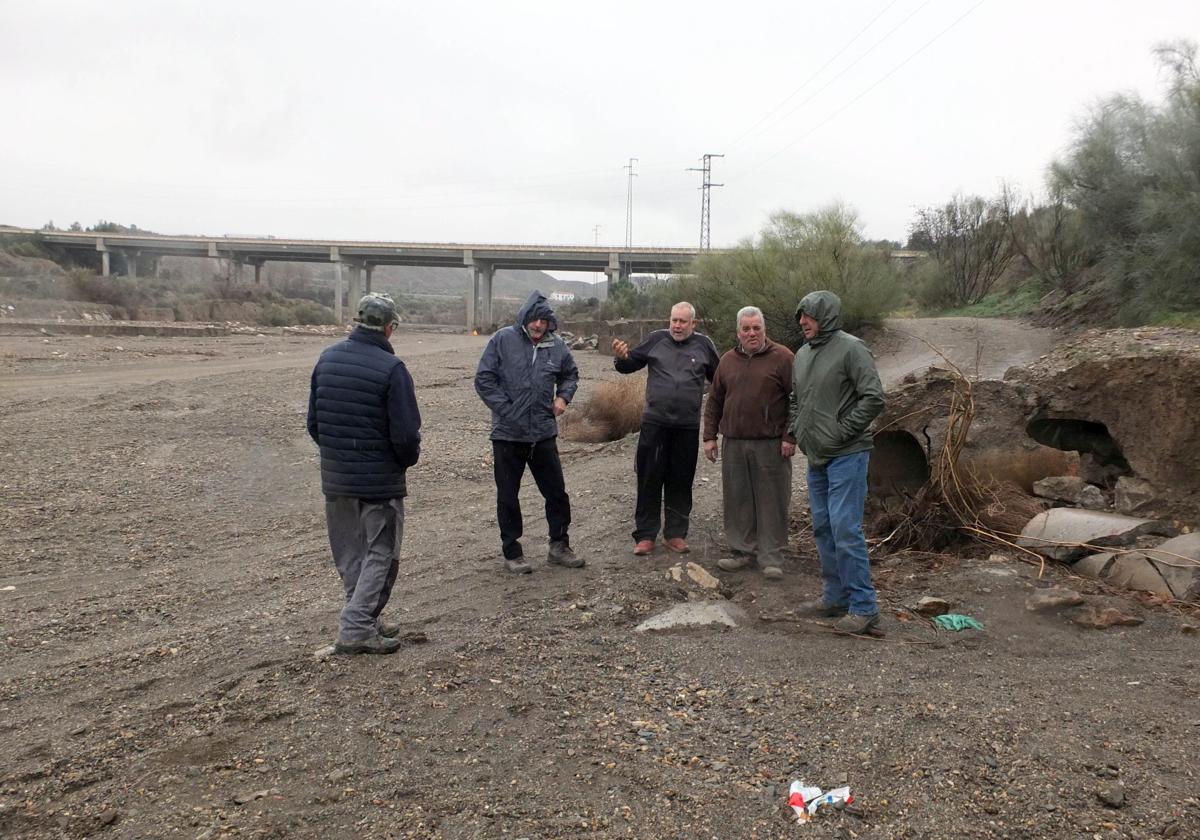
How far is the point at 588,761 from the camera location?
3.71 m

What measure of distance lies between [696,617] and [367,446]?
2.20 meters

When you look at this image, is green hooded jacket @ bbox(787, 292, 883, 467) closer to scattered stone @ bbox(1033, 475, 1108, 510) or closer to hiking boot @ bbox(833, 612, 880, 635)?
hiking boot @ bbox(833, 612, 880, 635)

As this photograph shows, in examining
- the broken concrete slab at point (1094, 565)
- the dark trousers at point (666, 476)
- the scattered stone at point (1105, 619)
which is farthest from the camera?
the dark trousers at point (666, 476)

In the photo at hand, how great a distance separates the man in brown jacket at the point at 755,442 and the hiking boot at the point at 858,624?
107 centimetres

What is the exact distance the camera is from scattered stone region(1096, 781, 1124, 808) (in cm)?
327

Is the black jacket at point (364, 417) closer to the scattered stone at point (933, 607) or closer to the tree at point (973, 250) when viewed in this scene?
the scattered stone at point (933, 607)

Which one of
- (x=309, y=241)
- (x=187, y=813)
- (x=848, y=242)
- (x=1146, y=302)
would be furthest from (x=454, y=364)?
(x=309, y=241)

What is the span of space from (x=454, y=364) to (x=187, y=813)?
2401 centimetres

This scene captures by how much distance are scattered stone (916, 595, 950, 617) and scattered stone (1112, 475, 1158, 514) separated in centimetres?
207

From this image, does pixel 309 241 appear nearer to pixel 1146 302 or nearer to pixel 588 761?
pixel 1146 302

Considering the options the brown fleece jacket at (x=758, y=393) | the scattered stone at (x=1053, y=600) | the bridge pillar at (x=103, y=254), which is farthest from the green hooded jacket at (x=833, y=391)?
the bridge pillar at (x=103, y=254)

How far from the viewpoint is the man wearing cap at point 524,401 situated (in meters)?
6.19

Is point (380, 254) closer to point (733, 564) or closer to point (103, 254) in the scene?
point (103, 254)

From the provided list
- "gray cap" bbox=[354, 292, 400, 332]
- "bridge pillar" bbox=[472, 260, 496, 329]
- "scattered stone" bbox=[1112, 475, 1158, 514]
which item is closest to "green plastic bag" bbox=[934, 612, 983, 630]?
"scattered stone" bbox=[1112, 475, 1158, 514]
